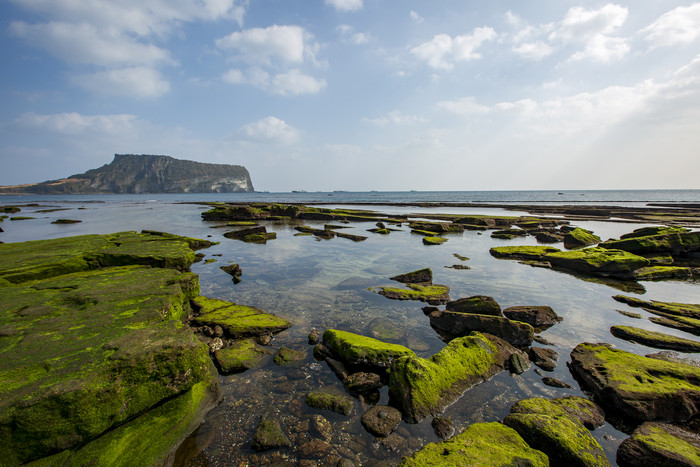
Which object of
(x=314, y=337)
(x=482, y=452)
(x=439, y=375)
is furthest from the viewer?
(x=314, y=337)

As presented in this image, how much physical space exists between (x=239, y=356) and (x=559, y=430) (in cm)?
633

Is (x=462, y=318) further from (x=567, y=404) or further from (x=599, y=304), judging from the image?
(x=599, y=304)

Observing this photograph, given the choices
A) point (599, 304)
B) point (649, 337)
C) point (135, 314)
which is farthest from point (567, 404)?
point (135, 314)

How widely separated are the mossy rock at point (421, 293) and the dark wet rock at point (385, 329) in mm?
2087

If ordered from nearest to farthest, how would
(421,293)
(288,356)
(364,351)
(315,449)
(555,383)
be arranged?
(315,449)
(555,383)
(364,351)
(288,356)
(421,293)

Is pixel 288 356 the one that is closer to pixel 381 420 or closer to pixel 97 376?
pixel 381 420

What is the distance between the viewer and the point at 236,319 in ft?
27.3

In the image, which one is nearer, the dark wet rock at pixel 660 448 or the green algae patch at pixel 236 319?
the dark wet rock at pixel 660 448

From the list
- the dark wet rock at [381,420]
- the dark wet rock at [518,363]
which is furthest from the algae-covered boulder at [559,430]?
the dark wet rock at [381,420]

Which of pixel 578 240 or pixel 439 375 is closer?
pixel 439 375

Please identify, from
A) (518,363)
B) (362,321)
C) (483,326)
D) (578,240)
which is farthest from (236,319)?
(578,240)

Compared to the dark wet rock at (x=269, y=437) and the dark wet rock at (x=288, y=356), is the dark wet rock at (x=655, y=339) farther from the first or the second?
the dark wet rock at (x=269, y=437)

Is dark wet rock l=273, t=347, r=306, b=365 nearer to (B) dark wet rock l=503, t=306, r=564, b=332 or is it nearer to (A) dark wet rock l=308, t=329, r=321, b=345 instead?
(A) dark wet rock l=308, t=329, r=321, b=345

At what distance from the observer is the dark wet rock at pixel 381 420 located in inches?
182
